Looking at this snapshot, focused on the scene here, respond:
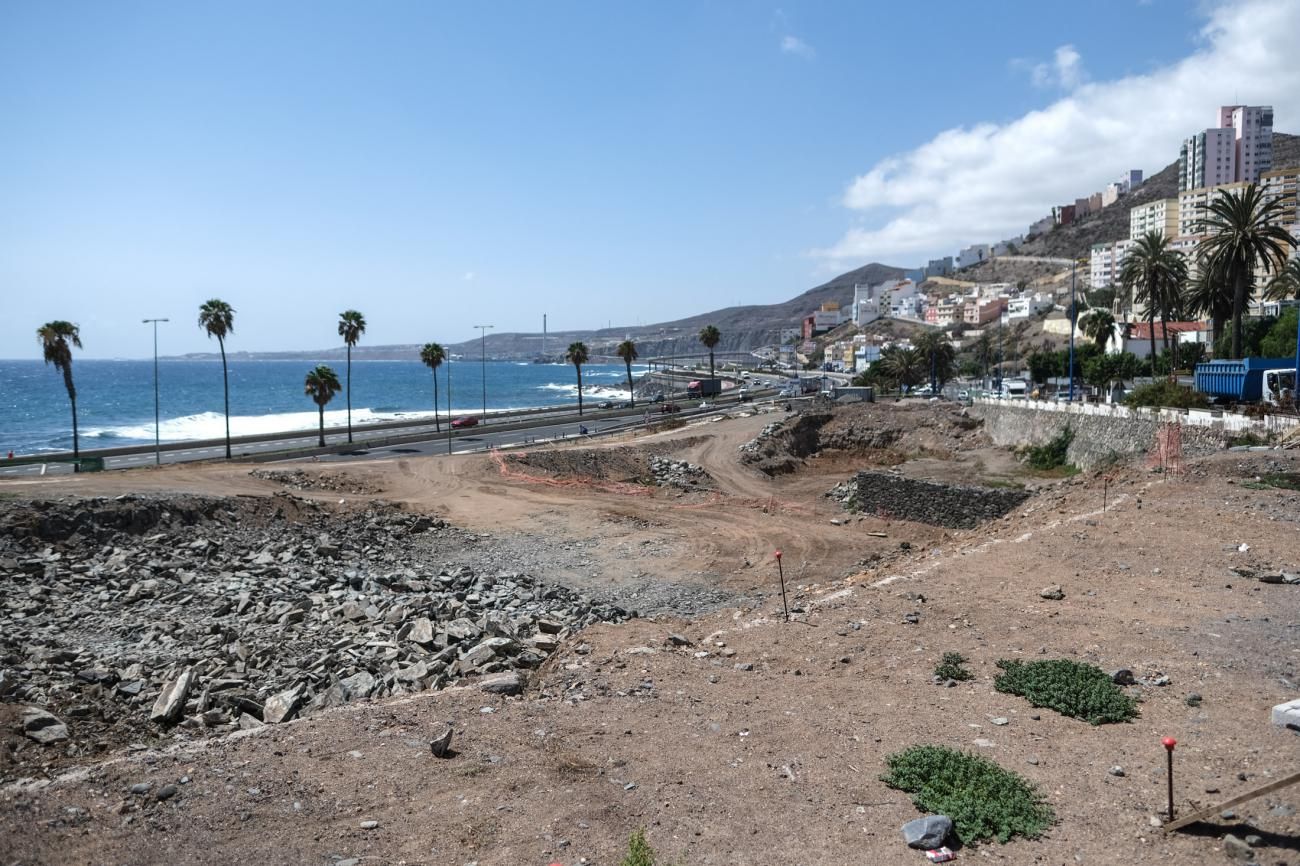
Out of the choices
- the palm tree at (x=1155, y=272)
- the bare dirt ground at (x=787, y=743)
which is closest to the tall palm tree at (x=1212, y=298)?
the palm tree at (x=1155, y=272)

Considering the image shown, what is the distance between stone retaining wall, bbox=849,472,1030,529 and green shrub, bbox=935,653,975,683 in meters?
20.8

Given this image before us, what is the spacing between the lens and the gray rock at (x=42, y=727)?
39.8 feet

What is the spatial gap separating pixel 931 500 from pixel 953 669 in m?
23.6

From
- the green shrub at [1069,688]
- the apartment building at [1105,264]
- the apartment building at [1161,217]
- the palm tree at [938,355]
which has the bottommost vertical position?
the green shrub at [1069,688]

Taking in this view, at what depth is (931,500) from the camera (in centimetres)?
3531

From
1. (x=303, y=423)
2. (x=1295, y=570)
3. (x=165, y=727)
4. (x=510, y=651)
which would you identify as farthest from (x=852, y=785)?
(x=303, y=423)

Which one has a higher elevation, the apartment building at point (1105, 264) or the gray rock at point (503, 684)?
the apartment building at point (1105, 264)

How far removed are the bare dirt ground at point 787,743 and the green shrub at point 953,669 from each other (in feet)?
0.71

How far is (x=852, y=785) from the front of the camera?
9547mm

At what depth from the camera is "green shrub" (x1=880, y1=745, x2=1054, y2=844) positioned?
854cm

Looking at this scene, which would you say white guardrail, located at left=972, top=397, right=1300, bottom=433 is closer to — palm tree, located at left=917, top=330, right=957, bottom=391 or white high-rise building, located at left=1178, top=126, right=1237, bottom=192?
palm tree, located at left=917, top=330, right=957, bottom=391

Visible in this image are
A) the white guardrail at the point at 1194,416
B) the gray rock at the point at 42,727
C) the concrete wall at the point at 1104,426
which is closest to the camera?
the gray rock at the point at 42,727

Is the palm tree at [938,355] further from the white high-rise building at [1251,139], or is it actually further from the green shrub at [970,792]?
the white high-rise building at [1251,139]

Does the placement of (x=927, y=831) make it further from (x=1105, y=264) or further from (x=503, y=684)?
(x=1105, y=264)
